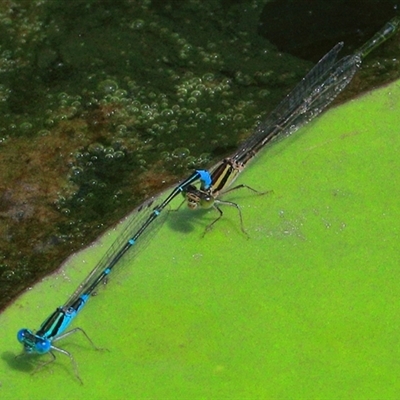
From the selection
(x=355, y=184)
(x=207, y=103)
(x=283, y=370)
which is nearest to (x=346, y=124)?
(x=355, y=184)

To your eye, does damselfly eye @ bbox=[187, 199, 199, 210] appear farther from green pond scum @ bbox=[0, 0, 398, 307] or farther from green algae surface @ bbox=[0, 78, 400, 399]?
green pond scum @ bbox=[0, 0, 398, 307]

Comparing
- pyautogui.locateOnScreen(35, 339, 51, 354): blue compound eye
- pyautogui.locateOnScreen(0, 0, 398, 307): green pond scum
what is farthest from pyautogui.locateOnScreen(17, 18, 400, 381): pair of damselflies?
pyautogui.locateOnScreen(0, 0, 398, 307): green pond scum

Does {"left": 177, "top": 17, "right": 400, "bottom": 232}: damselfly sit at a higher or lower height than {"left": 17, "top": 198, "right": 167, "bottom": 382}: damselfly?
lower

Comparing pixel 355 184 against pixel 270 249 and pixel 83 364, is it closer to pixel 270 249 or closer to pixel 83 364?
pixel 270 249

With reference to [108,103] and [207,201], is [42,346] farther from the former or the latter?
[108,103]

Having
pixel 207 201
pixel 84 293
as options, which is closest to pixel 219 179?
pixel 207 201
